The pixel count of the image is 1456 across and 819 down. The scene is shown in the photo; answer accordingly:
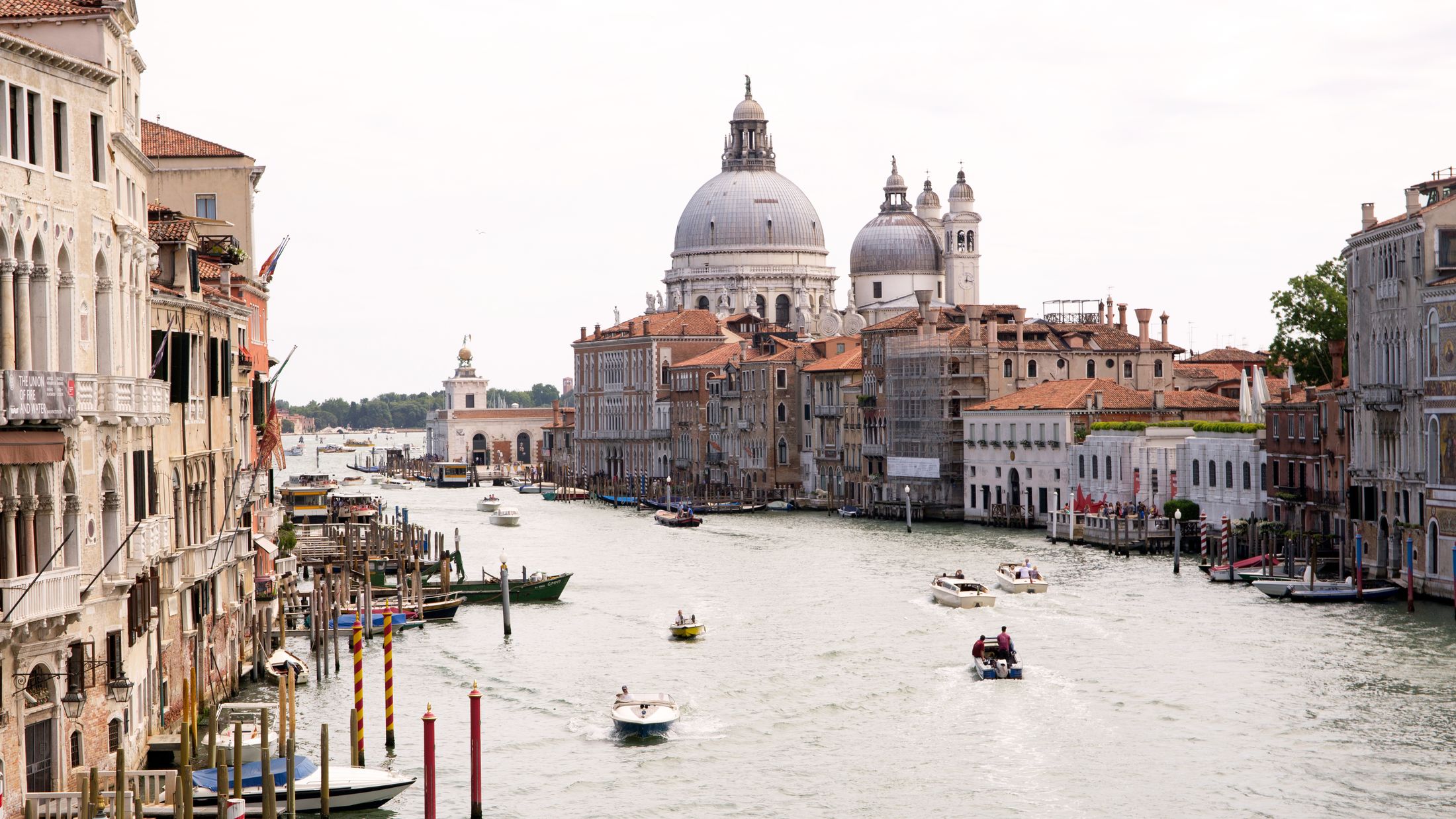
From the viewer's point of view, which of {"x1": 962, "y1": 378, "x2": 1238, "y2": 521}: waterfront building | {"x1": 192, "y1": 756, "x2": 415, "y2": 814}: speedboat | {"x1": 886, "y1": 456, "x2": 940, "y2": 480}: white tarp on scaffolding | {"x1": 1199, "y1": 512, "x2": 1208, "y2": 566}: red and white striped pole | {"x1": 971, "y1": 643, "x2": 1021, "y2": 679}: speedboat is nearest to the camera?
{"x1": 192, "y1": 756, "x2": 415, "y2": 814}: speedboat

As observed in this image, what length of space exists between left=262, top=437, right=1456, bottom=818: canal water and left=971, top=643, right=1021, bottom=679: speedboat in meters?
0.22

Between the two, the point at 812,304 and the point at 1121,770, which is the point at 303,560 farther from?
the point at 812,304

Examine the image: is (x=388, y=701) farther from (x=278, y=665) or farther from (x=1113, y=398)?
(x=1113, y=398)

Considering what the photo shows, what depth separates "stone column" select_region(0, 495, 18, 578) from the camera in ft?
47.4

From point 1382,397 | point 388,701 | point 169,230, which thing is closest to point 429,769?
point 388,701

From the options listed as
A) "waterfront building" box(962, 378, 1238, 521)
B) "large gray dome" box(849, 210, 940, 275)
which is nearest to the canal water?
"waterfront building" box(962, 378, 1238, 521)

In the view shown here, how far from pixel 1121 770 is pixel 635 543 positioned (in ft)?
111

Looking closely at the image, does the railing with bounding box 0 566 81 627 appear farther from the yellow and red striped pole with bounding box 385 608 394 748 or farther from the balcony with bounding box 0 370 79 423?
the yellow and red striped pole with bounding box 385 608 394 748

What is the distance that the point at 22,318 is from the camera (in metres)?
14.8

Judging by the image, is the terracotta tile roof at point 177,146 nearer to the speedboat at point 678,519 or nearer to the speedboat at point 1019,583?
the speedboat at point 1019,583

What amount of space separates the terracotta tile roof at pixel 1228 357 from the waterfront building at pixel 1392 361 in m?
31.4

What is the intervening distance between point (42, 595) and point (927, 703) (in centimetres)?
1348

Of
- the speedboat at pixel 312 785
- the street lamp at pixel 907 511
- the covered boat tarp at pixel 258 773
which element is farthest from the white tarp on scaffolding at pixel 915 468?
the covered boat tarp at pixel 258 773

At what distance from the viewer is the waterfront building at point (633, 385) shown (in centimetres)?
9388
